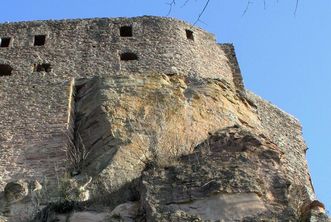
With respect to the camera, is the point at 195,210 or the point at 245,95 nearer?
the point at 195,210

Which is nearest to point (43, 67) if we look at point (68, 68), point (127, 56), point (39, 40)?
point (68, 68)

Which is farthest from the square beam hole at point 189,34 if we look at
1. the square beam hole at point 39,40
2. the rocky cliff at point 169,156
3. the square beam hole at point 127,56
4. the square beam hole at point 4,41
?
the square beam hole at point 4,41

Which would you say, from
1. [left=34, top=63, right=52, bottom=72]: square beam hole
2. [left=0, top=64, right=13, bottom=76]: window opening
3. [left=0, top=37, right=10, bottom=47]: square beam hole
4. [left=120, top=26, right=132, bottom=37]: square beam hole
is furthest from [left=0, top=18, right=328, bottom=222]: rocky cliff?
[left=0, top=37, right=10, bottom=47]: square beam hole

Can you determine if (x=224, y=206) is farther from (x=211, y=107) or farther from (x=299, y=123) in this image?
(x=299, y=123)

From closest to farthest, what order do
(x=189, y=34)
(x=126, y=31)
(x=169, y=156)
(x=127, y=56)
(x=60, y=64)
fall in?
1. (x=169, y=156)
2. (x=60, y=64)
3. (x=127, y=56)
4. (x=126, y=31)
5. (x=189, y=34)

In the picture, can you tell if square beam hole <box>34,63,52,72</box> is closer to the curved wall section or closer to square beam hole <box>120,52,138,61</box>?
the curved wall section

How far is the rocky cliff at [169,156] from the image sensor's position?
7820 mm

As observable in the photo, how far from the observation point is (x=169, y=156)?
9203 mm

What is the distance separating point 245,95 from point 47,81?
3.76 m

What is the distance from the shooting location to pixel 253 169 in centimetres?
827

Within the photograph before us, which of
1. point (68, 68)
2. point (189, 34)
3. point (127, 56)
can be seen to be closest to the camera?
point (68, 68)

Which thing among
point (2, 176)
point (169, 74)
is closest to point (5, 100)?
point (2, 176)

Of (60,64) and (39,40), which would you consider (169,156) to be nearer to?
(60,64)

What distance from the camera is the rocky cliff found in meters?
7.82
